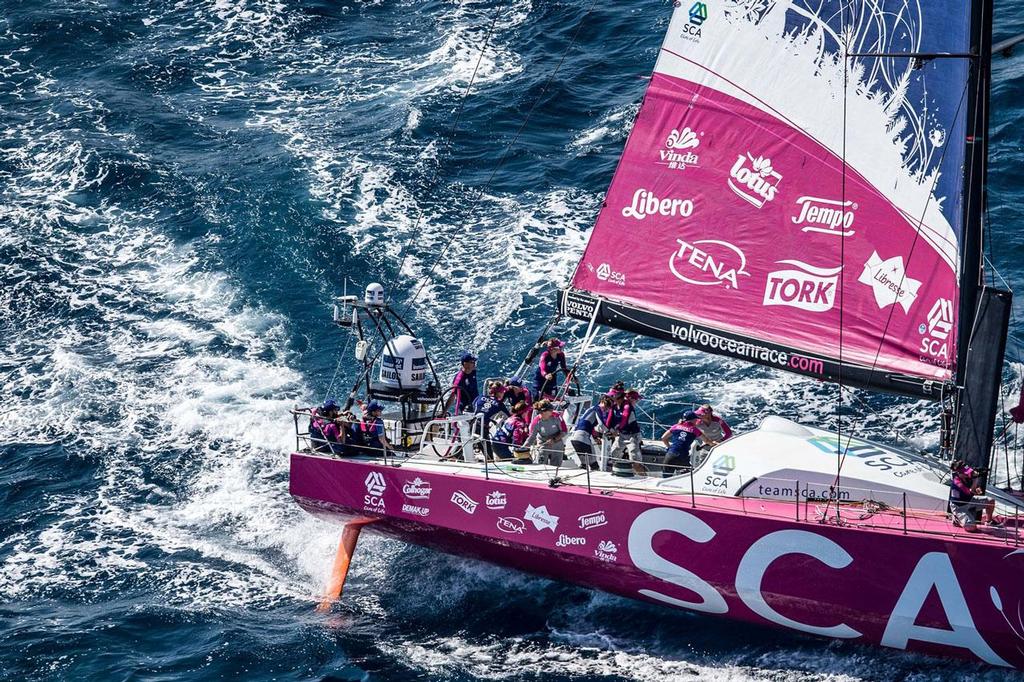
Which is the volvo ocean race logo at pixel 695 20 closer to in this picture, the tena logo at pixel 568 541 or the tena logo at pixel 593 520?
the tena logo at pixel 593 520

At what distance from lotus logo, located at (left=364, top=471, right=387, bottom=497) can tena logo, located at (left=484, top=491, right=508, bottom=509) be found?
1.83 meters

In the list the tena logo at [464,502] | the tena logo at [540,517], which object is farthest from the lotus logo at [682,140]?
the tena logo at [464,502]

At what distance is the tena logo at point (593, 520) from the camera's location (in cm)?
1867

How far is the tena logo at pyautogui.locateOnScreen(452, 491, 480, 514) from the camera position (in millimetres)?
19719

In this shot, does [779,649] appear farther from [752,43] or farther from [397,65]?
[397,65]

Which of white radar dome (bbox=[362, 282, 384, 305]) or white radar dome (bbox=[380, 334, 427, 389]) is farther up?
white radar dome (bbox=[362, 282, 384, 305])

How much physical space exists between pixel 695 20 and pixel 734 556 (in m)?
7.04

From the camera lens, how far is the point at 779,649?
1833cm

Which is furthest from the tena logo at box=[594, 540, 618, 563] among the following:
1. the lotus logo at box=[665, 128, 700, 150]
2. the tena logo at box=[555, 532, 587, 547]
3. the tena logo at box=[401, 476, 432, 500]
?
the lotus logo at box=[665, 128, 700, 150]

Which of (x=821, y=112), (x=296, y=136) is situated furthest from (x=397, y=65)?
(x=821, y=112)

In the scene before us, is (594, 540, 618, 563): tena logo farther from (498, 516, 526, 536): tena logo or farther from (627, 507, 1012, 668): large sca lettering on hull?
(498, 516, 526, 536): tena logo

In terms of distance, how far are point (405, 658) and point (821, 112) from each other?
9.10m

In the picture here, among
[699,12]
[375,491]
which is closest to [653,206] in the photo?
[699,12]

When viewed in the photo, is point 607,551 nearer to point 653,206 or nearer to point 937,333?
point 653,206
